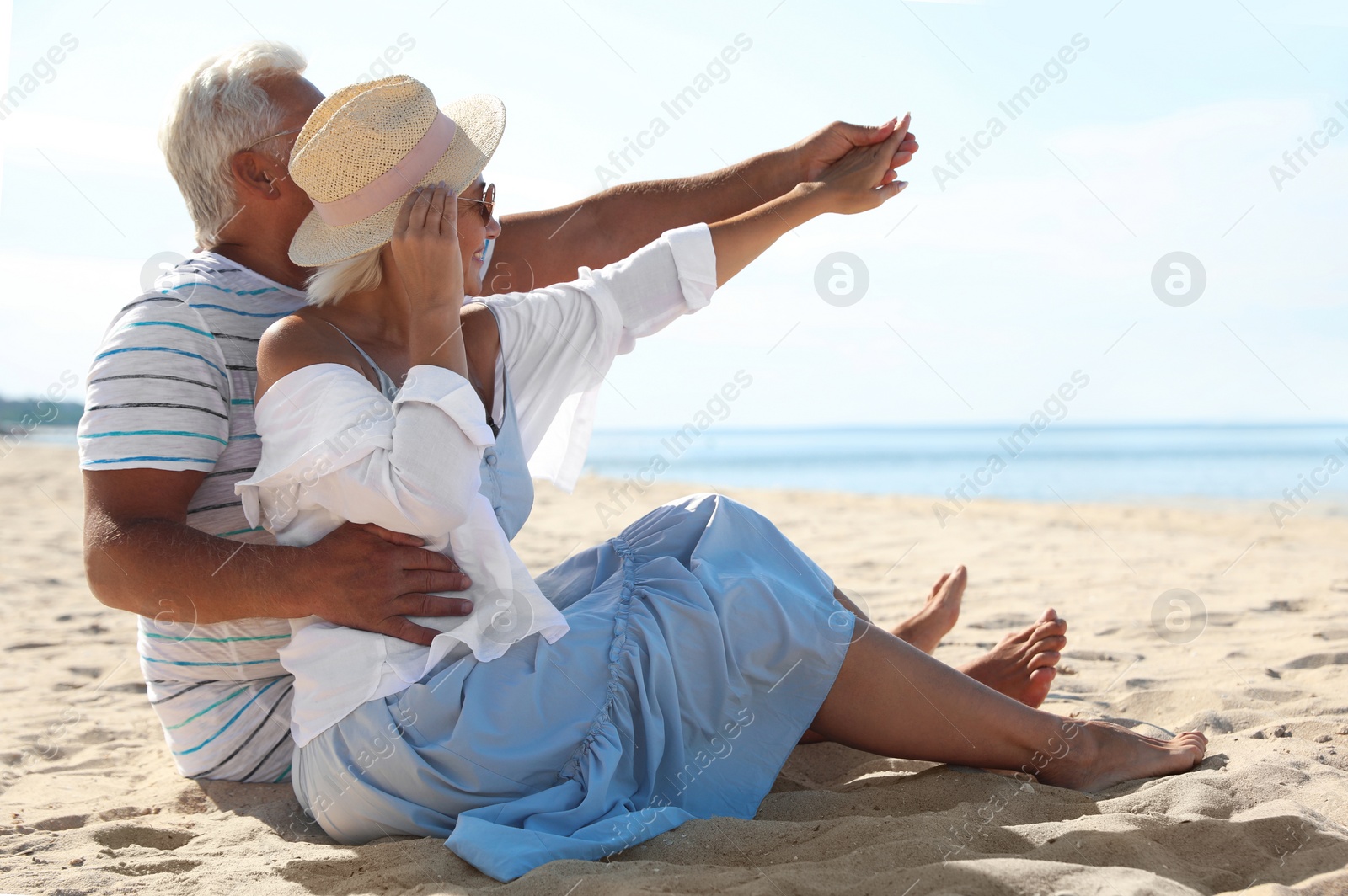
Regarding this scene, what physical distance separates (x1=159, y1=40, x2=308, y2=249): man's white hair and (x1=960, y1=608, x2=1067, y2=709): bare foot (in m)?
2.28

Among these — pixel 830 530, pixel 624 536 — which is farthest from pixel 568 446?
pixel 830 530

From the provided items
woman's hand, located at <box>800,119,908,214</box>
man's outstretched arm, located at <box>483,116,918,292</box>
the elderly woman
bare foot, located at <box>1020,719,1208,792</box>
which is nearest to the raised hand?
woman's hand, located at <box>800,119,908,214</box>

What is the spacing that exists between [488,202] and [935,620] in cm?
176

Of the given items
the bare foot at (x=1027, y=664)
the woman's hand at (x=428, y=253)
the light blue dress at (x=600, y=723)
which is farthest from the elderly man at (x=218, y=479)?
the bare foot at (x=1027, y=664)

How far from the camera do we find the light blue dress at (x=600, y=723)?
73.3 inches

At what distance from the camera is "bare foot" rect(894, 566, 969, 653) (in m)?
2.91

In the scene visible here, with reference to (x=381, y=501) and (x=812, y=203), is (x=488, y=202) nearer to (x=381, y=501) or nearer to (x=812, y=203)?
(x=381, y=501)

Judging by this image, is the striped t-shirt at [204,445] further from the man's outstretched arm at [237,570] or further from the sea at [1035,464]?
the sea at [1035,464]

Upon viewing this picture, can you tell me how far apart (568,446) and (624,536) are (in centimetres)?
Answer: 43

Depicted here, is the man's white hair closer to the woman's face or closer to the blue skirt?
the woman's face

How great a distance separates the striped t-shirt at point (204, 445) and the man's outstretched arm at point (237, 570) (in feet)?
0.13

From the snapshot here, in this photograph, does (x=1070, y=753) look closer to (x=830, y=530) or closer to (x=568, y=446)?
(x=568, y=446)

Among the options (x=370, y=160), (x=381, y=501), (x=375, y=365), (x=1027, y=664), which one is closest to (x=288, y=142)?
(x=370, y=160)

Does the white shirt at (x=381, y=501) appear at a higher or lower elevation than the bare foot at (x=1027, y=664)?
lower
